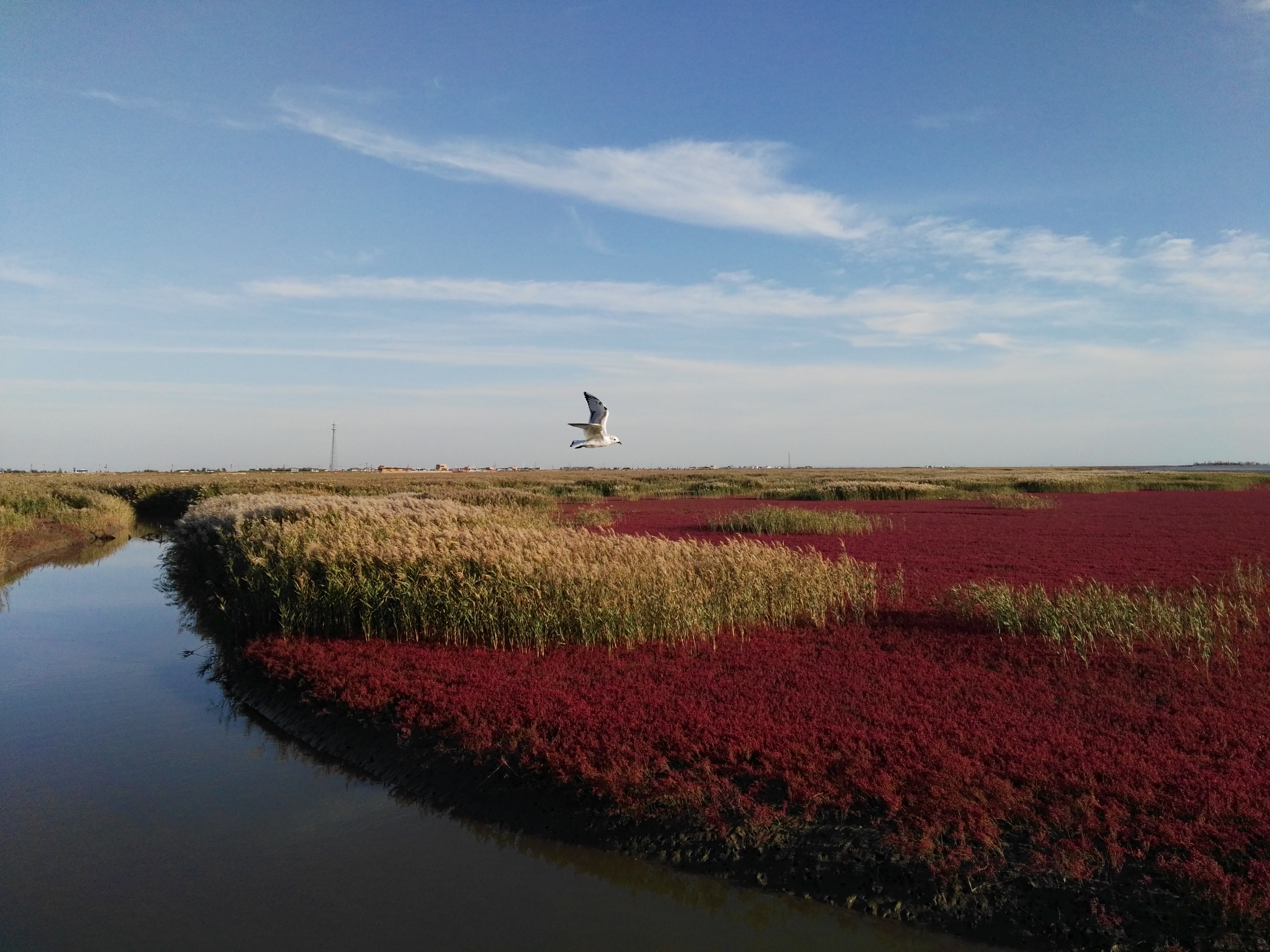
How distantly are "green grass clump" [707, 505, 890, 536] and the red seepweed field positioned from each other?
12018 millimetres

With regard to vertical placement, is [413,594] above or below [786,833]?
above

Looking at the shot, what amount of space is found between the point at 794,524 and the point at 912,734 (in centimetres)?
1903

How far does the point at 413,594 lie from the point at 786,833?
6.78 meters

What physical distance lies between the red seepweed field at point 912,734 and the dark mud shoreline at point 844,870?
5cm

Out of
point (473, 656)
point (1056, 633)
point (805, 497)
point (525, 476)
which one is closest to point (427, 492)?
point (805, 497)

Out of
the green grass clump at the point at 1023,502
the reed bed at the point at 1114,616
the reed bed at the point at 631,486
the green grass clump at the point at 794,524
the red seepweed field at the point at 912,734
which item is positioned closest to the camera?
the red seepweed field at the point at 912,734

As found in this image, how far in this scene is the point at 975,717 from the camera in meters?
7.23

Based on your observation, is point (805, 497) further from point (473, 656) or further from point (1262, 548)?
point (473, 656)

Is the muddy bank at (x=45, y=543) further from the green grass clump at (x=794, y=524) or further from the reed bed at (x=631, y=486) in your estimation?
the green grass clump at (x=794, y=524)

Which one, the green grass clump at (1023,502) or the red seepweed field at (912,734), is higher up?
the green grass clump at (1023,502)

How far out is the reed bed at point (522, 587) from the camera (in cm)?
1055

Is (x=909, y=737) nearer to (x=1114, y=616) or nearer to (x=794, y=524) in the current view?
(x=1114, y=616)

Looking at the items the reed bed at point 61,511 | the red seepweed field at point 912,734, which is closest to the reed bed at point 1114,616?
the red seepweed field at point 912,734

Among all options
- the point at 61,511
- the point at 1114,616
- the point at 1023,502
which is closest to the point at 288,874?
the point at 1114,616
